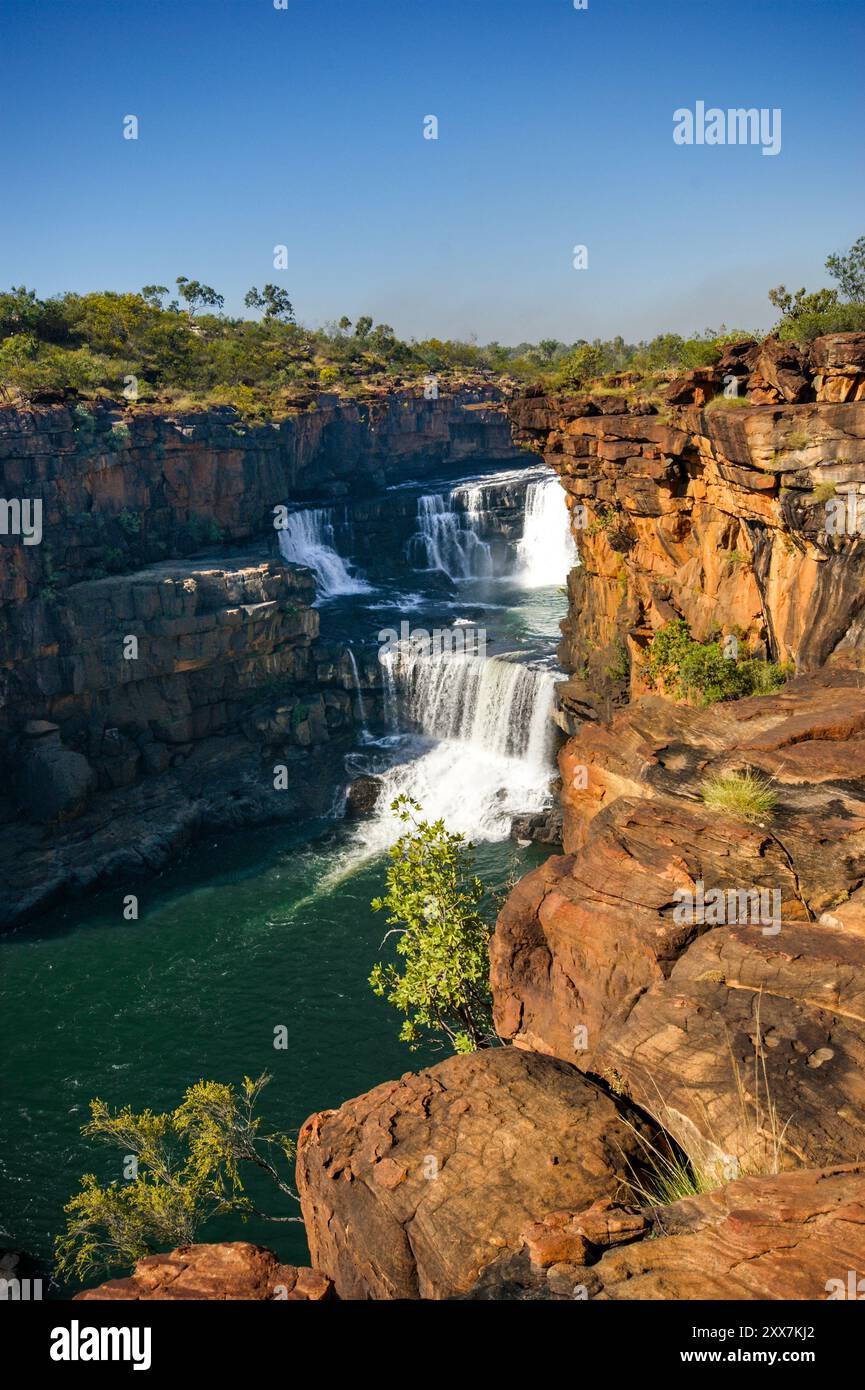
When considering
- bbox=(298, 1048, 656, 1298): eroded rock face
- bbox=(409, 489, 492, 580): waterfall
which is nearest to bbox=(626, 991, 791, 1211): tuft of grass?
bbox=(298, 1048, 656, 1298): eroded rock face

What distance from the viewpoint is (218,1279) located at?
7586mm

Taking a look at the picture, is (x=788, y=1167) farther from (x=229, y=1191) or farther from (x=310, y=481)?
(x=310, y=481)

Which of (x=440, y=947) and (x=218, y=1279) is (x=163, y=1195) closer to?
(x=440, y=947)

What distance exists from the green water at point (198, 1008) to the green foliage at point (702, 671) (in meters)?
8.21

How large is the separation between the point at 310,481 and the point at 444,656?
20380 millimetres

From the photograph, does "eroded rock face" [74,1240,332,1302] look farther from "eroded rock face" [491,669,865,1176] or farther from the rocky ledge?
the rocky ledge

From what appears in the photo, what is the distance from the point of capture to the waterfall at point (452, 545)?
51031 millimetres

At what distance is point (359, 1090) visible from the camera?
20.6 meters

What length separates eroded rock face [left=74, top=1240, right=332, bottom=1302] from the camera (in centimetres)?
741

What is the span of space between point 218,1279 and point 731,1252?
437cm

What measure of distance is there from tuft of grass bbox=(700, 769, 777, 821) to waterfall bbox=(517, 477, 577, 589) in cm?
3827

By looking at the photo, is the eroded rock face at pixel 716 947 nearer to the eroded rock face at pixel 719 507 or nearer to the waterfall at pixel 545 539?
the eroded rock face at pixel 719 507

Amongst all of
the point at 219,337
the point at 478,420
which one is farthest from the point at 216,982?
the point at 219,337

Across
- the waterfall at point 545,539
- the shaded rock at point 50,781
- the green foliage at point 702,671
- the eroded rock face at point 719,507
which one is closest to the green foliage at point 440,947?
the eroded rock face at point 719,507
